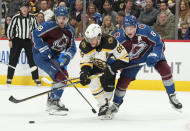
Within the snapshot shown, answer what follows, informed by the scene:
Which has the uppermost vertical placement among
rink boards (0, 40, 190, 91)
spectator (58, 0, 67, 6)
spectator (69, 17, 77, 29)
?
spectator (58, 0, 67, 6)

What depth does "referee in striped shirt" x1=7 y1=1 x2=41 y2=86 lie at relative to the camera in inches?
300

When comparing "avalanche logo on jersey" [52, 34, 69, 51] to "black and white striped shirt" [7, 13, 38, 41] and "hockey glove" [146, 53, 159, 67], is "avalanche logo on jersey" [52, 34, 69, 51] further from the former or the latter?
"black and white striped shirt" [7, 13, 38, 41]

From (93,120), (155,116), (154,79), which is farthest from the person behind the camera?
(154,79)

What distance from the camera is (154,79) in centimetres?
733

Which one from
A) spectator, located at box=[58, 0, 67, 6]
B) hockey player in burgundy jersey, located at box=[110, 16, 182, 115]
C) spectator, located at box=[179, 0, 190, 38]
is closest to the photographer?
hockey player in burgundy jersey, located at box=[110, 16, 182, 115]

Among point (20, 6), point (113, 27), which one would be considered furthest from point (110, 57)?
point (20, 6)

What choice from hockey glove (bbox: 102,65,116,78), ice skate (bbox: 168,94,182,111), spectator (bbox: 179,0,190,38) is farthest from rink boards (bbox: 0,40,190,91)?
hockey glove (bbox: 102,65,116,78)

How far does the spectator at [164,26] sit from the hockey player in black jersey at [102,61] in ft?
9.19

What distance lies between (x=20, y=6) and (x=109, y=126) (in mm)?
4123

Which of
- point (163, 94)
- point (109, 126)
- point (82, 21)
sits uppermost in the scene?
point (82, 21)

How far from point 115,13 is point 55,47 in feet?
8.25

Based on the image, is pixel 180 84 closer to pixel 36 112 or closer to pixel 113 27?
pixel 113 27

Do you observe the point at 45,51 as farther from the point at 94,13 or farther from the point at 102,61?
the point at 94,13

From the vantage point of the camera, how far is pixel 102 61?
4.57 meters
